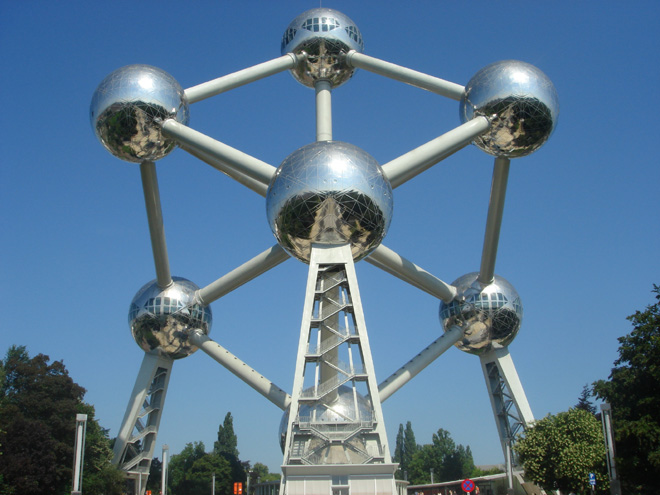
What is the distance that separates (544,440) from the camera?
23.0 metres

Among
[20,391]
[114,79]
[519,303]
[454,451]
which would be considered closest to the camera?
[114,79]

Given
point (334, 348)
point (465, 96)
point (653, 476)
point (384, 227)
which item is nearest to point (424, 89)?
point (465, 96)

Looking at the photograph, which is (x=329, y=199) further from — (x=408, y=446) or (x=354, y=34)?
(x=408, y=446)

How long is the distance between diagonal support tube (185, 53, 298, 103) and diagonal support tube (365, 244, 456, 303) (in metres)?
7.70

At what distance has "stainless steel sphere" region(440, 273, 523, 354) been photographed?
25562 mm

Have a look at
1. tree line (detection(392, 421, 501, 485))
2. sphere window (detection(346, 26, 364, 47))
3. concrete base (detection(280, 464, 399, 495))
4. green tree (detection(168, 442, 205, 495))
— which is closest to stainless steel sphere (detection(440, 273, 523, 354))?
concrete base (detection(280, 464, 399, 495))

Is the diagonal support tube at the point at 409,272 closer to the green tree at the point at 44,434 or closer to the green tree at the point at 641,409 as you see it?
the green tree at the point at 641,409

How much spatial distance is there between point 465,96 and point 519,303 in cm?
830

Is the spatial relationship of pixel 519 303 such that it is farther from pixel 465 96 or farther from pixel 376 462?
pixel 376 462

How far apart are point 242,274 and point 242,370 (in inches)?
133

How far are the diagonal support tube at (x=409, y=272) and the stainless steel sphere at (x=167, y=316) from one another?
6848 millimetres

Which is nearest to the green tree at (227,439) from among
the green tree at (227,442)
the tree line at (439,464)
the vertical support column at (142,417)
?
the green tree at (227,442)

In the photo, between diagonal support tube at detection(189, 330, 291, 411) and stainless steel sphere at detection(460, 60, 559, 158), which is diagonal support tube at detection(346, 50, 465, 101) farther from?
diagonal support tube at detection(189, 330, 291, 411)

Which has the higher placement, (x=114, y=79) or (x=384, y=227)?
(x=114, y=79)
